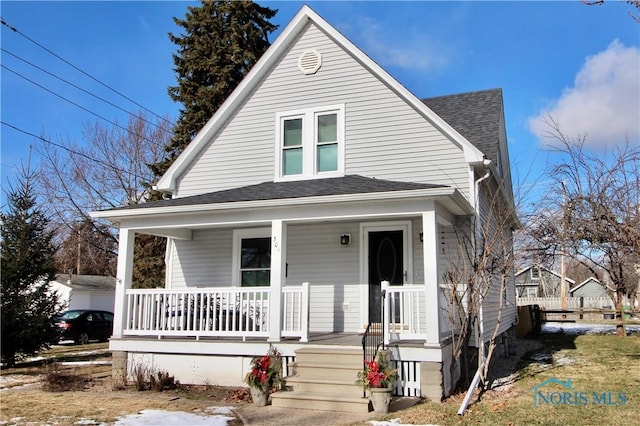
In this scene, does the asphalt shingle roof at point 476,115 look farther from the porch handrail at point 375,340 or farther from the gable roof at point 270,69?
the porch handrail at point 375,340

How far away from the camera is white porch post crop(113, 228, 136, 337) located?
9.58m

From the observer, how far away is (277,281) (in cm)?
880

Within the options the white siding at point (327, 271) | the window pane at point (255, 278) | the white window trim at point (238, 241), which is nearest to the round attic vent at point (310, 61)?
the white siding at point (327, 271)

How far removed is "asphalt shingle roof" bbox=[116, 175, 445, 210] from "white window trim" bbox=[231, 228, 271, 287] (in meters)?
1.03

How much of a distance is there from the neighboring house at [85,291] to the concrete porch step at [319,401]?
2279 cm

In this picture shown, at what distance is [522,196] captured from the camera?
980cm

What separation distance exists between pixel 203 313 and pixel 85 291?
21154 mm

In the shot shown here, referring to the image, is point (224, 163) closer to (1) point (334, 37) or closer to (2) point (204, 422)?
(1) point (334, 37)

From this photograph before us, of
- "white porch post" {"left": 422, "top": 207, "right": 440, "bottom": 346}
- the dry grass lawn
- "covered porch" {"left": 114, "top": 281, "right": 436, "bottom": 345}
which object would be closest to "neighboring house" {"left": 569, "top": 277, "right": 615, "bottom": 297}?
the dry grass lawn

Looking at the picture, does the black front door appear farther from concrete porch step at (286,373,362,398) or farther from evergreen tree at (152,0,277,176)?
evergreen tree at (152,0,277,176)

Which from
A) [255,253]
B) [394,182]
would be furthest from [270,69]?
[394,182]

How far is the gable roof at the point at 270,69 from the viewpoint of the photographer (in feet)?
33.7

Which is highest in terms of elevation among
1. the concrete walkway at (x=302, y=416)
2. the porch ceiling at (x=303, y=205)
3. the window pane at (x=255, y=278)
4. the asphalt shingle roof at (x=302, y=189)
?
the asphalt shingle roof at (x=302, y=189)

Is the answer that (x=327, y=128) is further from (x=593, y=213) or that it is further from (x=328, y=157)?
(x=593, y=213)
